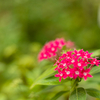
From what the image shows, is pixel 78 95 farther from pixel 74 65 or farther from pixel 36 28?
pixel 36 28

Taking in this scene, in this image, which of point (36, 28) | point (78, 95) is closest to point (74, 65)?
point (78, 95)

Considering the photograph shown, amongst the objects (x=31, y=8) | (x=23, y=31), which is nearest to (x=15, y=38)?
(x=23, y=31)

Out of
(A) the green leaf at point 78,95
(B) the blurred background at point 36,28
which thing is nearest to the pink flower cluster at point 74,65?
(A) the green leaf at point 78,95

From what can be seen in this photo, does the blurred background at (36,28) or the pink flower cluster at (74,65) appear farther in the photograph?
the blurred background at (36,28)

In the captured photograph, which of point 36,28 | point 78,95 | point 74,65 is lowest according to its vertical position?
point 78,95

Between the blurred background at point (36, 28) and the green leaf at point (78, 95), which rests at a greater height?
the blurred background at point (36, 28)

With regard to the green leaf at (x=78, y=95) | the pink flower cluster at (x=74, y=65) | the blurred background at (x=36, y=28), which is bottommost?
the green leaf at (x=78, y=95)

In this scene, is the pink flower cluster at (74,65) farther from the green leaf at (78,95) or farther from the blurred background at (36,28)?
the blurred background at (36,28)

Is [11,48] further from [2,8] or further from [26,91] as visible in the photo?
[2,8]

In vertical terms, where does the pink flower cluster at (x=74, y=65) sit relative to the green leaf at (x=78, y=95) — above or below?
above
